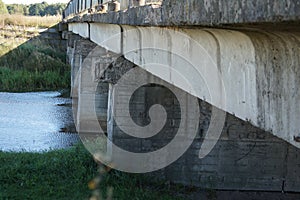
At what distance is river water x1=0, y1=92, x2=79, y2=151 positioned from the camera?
52.1 feet

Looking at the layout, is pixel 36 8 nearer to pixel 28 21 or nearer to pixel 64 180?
pixel 28 21

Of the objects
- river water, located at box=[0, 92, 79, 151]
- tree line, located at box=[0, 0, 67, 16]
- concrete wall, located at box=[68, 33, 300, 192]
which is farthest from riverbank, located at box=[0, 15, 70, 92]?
tree line, located at box=[0, 0, 67, 16]

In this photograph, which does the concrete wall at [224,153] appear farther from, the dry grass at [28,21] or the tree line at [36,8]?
the tree line at [36,8]

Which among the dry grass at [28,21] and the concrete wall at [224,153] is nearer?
the concrete wall at [224,153]

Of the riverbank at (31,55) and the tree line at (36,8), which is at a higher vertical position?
the riverbank at (31,55)

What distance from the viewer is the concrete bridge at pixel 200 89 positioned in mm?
2750

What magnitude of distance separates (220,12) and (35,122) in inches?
696

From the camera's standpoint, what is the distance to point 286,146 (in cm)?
1168

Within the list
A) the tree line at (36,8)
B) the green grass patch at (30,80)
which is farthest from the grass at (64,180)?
the tree line at (36,8)

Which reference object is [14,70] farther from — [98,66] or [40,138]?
[98,66]

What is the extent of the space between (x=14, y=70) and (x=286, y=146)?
21.8 meters

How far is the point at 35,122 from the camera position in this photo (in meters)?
19.8

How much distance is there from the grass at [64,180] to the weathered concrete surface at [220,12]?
5313 mm

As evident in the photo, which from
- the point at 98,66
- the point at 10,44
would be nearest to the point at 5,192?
the point at 98,66
